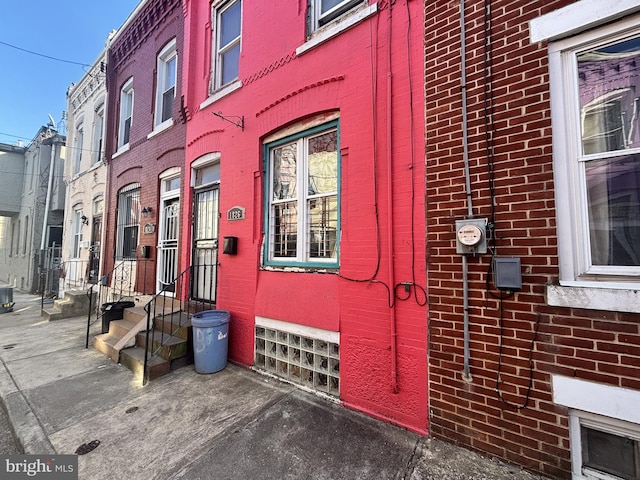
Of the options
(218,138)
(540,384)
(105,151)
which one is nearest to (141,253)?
(218,138)

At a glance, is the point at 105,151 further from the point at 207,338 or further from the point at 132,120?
the point at 207,338

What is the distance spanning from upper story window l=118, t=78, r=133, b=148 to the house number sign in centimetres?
605

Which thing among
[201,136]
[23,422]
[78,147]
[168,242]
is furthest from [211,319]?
[78,147]

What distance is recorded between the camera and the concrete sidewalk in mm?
2268

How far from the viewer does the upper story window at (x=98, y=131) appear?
388 inches

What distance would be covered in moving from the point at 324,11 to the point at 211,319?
4.59 meters

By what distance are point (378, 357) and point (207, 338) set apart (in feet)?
8.04

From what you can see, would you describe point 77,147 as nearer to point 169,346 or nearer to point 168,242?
point 168,242

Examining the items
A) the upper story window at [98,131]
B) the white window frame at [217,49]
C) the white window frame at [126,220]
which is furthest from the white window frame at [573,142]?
the upper story window at [98,131]

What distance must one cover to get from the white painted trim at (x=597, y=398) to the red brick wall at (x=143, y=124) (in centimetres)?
585

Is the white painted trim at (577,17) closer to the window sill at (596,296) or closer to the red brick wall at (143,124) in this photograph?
the window sill at (596,296)

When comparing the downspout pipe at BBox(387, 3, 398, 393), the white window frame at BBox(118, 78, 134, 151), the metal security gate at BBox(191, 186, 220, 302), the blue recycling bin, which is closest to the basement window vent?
the blue recycling bin

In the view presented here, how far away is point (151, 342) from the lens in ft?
14.8

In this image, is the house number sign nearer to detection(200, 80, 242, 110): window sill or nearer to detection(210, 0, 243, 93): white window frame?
detection(200, 80, 242, 110): window sill
